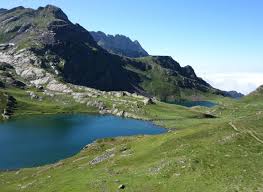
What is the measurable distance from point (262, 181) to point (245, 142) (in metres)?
19.6

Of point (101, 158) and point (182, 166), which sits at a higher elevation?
point (182, 166)

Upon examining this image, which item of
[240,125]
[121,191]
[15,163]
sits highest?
[240,125]

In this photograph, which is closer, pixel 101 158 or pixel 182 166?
pixel 182 166

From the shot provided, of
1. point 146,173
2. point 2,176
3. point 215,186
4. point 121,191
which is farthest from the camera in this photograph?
point 2,176

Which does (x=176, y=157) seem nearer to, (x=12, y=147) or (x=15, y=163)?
(x=15, y=163)

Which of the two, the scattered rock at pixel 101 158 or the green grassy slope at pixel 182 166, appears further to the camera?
the scattered rock at pixel 101 158

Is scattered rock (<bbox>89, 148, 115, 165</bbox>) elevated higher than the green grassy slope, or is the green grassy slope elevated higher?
the green grassy slope

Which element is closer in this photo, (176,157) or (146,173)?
(146,173)

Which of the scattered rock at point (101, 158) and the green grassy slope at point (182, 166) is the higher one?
the green grassy slope at point (182, 166)

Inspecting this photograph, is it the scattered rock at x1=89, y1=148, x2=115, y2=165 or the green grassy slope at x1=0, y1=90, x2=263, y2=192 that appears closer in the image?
the green grassy slope at x1=0, y1=90, x2=263, y2=192

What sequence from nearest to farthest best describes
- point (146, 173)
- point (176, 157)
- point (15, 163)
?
1. point (146, 173)
2. point (176, 157)
3. point (15, 163)

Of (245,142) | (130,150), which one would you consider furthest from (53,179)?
(245,142)

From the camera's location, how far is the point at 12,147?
187125 mm

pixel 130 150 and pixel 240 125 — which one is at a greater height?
pixel 240 125
